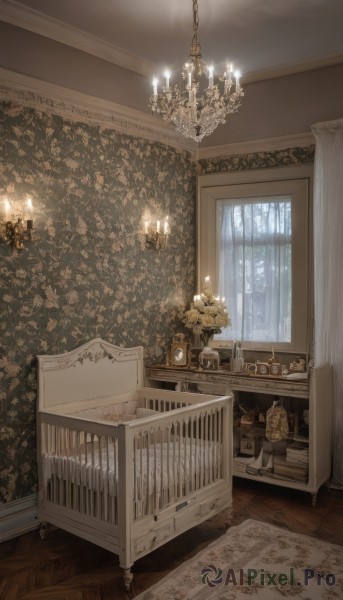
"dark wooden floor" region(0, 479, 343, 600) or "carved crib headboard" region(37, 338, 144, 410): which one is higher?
"carved crib headboard" region(37, 338, 144, 410)

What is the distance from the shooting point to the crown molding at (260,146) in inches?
172

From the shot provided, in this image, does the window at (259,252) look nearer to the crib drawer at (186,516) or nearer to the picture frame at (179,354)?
the picture frame at (179,354)

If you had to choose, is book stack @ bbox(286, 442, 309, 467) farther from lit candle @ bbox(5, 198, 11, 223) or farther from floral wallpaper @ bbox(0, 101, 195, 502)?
lit candle @ bbox(5, 198, 11, 223)

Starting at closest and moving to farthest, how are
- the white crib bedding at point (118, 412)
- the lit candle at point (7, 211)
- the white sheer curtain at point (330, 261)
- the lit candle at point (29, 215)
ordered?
the lit candle at point (7, 211) < the lit candle at point (29, 215) < the white crib bedding at point (118, 412) < the white sheer curtain at point (330, 261)

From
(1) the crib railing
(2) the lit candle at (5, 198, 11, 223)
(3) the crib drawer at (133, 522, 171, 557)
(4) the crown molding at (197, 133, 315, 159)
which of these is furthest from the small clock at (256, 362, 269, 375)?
(2) the lit candle at (5, 198, 11, 223)

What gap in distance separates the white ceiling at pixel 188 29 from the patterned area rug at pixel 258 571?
3.20 m

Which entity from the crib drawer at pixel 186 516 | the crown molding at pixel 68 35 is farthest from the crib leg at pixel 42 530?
the crown molding at pixel 68 35

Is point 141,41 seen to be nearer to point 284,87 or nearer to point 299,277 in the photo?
point 284,87

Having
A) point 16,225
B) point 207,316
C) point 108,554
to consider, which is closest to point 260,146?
point 207,316

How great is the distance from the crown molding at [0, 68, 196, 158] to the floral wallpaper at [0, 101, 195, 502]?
0.05 m

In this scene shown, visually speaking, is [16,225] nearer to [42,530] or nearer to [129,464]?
[129,464]

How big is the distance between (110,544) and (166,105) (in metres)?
2.27

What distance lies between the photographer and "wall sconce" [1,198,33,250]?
3.27 meters

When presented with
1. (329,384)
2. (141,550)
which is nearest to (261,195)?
(329,384)
